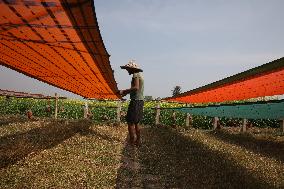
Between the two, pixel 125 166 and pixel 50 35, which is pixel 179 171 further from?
pixel 50 35

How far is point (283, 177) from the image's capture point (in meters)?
4.18

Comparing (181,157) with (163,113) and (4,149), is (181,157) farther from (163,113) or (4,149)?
(163,113)

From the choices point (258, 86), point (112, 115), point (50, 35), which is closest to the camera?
point (50, 35)

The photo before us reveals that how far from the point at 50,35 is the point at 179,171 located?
2413 mm

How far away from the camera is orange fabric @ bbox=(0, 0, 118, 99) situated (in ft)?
7.88

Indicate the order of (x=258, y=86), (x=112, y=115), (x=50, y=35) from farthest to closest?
(x=112, y=115), (x=258, y=86), (x=50, y=35)

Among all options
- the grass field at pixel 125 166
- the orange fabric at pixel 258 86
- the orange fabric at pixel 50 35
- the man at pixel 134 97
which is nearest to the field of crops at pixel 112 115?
the man at pixel 134 97

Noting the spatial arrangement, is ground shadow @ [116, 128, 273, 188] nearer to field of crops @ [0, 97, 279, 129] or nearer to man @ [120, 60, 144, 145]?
man @ [120, 60, 144, 145]

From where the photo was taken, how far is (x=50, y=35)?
327 cm

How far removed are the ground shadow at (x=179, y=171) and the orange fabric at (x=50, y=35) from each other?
1.46 metres

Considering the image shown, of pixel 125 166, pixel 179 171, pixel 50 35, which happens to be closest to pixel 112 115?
pixel 125 166

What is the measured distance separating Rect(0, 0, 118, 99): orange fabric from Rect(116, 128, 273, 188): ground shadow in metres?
1.46

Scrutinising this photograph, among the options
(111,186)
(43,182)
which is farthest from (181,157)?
(43,182)

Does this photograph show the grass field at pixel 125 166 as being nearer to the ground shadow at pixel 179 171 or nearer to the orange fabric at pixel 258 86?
the ground shadow at pixel 179 171
